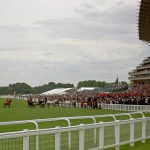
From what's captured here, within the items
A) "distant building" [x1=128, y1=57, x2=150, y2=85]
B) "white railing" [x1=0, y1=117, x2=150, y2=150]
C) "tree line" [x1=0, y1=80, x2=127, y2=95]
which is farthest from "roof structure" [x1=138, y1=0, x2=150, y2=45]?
"tree line" [x1=0, y1=80, x2=127, y2=95]

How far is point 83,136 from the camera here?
371 inches

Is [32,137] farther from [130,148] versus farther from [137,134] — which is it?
[137,134]

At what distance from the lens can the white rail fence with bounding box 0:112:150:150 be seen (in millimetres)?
7163

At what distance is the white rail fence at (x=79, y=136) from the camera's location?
7163 millimetres

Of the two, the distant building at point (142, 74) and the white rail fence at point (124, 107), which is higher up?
the distant building at point (142, 74)

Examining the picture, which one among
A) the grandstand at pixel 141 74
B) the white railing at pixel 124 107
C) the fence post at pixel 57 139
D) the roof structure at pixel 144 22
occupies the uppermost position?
the roof structure at pixel 144 22

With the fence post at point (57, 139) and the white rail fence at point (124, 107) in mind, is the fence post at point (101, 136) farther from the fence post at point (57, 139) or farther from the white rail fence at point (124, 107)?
the white rail fence at point (124, 107)

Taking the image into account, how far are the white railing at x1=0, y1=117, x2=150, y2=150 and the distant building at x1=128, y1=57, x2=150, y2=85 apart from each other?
85.2 m

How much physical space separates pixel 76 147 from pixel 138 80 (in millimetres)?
103492

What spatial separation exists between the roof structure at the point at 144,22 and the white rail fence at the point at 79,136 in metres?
33.8

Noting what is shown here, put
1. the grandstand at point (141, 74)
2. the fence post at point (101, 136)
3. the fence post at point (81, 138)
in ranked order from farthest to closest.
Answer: the grandstand at point (141, 74) < the fence post at point (101, 136) < the fence post at point (81, 138)

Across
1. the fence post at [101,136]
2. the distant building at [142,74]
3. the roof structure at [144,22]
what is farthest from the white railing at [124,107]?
the distant building at [142,74]

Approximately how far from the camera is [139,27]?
183ft

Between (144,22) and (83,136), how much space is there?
45121 mm
